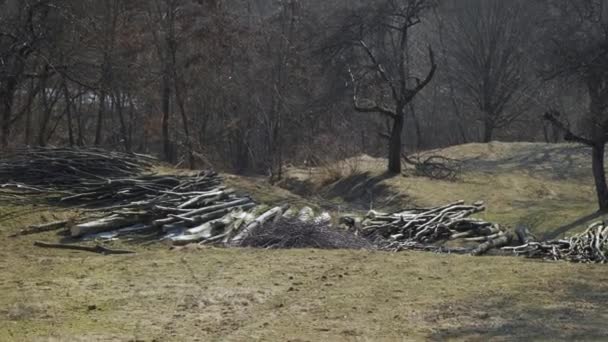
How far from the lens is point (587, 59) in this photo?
625 inches

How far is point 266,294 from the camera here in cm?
765

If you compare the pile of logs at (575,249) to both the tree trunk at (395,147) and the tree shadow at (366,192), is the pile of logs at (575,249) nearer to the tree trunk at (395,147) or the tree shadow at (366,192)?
the tree shadow at (366,192)

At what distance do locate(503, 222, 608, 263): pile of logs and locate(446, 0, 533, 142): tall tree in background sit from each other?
76.7ft

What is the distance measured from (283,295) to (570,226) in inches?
377

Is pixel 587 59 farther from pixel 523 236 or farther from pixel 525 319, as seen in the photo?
pixel 525 319

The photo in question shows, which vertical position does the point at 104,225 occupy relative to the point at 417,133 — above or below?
below

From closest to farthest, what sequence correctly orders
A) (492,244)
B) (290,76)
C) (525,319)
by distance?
(525,319) < (492,244) < (290,76)

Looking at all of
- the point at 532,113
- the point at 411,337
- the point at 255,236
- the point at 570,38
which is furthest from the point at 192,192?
the point at 532,113

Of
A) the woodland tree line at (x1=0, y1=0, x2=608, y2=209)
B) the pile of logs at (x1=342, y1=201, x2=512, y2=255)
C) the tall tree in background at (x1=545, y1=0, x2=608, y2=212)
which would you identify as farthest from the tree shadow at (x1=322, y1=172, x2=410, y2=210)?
the pile of logs at (x1=342, y1=201, x2=512, y2=255)

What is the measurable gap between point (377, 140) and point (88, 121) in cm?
1376

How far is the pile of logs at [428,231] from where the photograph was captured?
11.8 metres

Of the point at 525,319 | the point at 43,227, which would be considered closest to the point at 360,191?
the point at 43,227

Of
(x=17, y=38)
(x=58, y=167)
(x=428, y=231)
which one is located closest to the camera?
(x=428, y=231)

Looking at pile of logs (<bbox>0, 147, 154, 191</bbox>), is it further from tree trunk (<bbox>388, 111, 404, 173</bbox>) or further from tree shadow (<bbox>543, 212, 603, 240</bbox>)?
tree trunk (<bbox>388, 111, 404, 173</bbox>)
